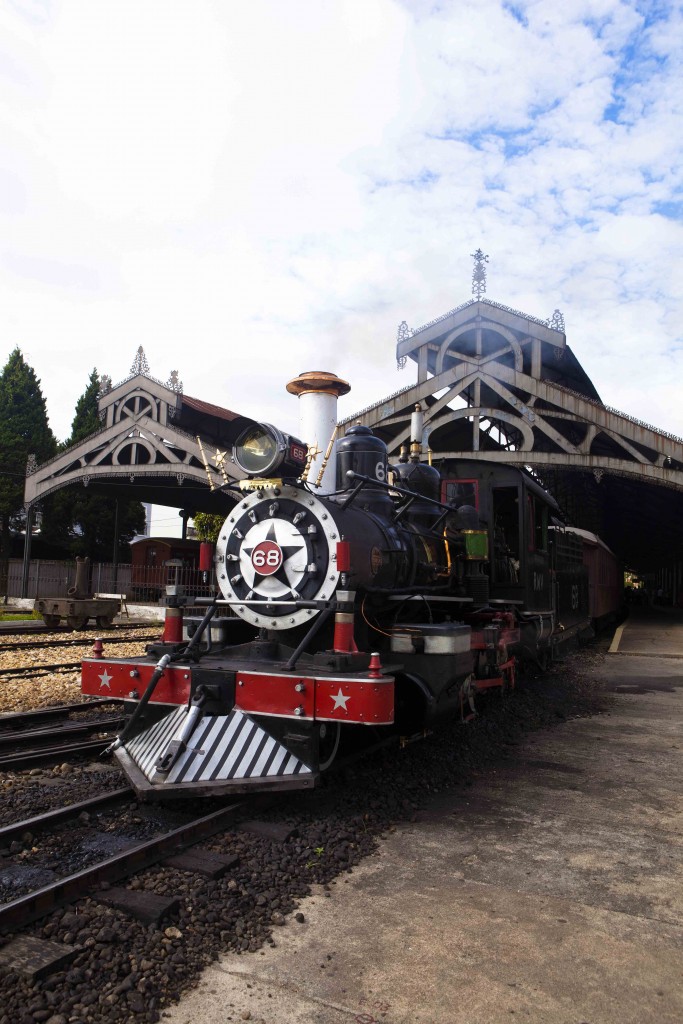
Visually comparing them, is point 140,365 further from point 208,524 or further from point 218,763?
point 218,763

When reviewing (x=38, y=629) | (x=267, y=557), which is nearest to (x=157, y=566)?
(x=38, y=629)

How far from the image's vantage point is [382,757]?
217 inches

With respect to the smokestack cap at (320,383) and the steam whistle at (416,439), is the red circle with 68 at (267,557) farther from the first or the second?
the smokestack cap at (320,383)

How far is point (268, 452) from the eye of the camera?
16.3ft

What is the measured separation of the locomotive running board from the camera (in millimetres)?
4059

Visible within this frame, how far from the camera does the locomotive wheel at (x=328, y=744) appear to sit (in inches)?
176

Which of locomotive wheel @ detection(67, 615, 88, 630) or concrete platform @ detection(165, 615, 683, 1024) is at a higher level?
locomotive wheel @ detection(67, 615, 88, 630)

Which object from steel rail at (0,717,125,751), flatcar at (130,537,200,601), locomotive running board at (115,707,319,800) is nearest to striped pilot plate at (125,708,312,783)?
locomotive running board at (115,707,319,800)

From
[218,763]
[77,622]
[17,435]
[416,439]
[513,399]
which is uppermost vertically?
[17,435]

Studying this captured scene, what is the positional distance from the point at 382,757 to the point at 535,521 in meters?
4.22

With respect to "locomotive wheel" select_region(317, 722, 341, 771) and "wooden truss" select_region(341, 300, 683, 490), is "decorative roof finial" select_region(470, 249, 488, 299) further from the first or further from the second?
"locomotive wheel" select_region(317, 722, 341, 771)

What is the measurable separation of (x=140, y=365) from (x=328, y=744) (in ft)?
67.3

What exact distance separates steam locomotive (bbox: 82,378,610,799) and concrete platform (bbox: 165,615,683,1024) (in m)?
0.81

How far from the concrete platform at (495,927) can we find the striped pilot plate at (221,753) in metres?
0.80
